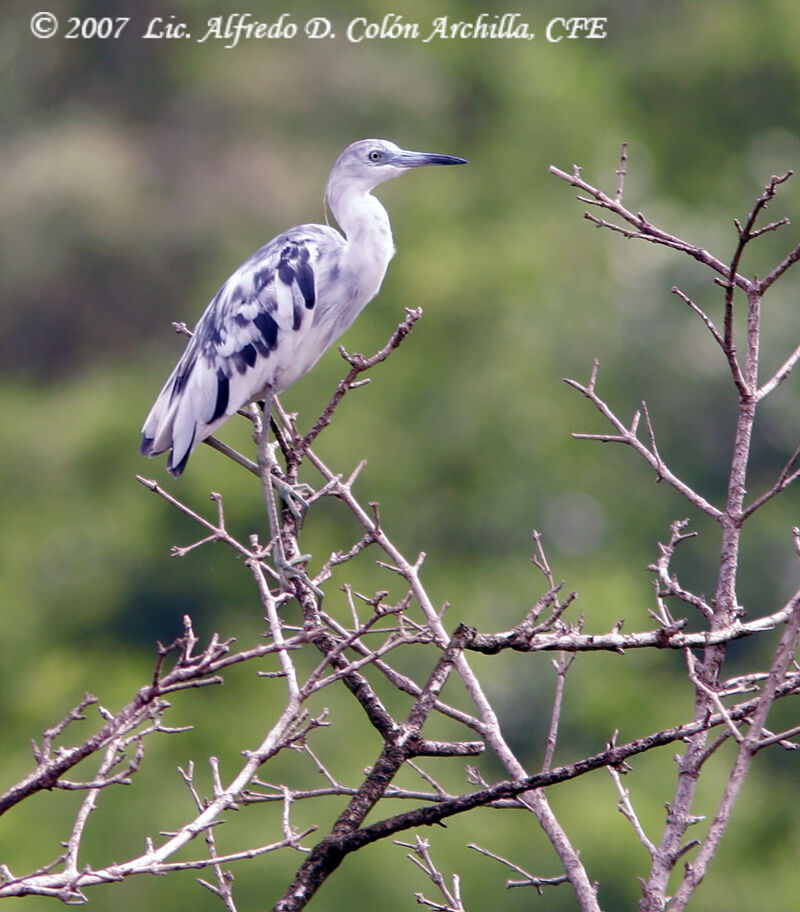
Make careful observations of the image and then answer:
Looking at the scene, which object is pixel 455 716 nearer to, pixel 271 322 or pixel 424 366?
pixel 271 322

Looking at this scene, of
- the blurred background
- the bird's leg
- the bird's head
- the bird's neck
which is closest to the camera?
the bird's leg

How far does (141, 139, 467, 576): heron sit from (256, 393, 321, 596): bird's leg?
218mm

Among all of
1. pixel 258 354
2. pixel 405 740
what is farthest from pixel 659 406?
pixel 405 740

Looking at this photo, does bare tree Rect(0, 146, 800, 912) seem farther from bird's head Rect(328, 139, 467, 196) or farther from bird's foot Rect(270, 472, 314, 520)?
bird's head Rect(328, 139, 467, 196)

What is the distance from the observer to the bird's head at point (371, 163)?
4.26 metres

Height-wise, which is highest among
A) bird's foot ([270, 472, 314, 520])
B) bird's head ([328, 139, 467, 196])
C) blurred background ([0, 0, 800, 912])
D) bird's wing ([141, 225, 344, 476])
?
blurred background ([0, 0, 800, 912])

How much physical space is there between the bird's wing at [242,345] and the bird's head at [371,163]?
20cm

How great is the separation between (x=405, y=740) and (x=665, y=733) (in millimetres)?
452

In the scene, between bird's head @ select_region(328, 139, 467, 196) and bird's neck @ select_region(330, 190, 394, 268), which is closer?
bird's neck @ select_region(330, 190, 394, 268)

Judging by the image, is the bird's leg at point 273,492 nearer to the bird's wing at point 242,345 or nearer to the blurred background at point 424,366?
the bird's wing at point 242,345

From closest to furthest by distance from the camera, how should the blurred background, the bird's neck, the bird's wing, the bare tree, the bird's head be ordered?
the bare tree
the bird's wing
the bird's neck
the bird's head
the blurred background

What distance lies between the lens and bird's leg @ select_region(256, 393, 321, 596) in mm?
3170

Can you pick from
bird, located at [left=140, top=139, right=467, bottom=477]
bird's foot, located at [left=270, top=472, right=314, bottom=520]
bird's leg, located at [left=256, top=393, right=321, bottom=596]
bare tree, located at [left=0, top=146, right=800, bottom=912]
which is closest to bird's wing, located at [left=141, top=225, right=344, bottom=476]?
bird, located at [left=140, top=139, right=467, bottom=477]

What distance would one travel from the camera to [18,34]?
61.8 feet
